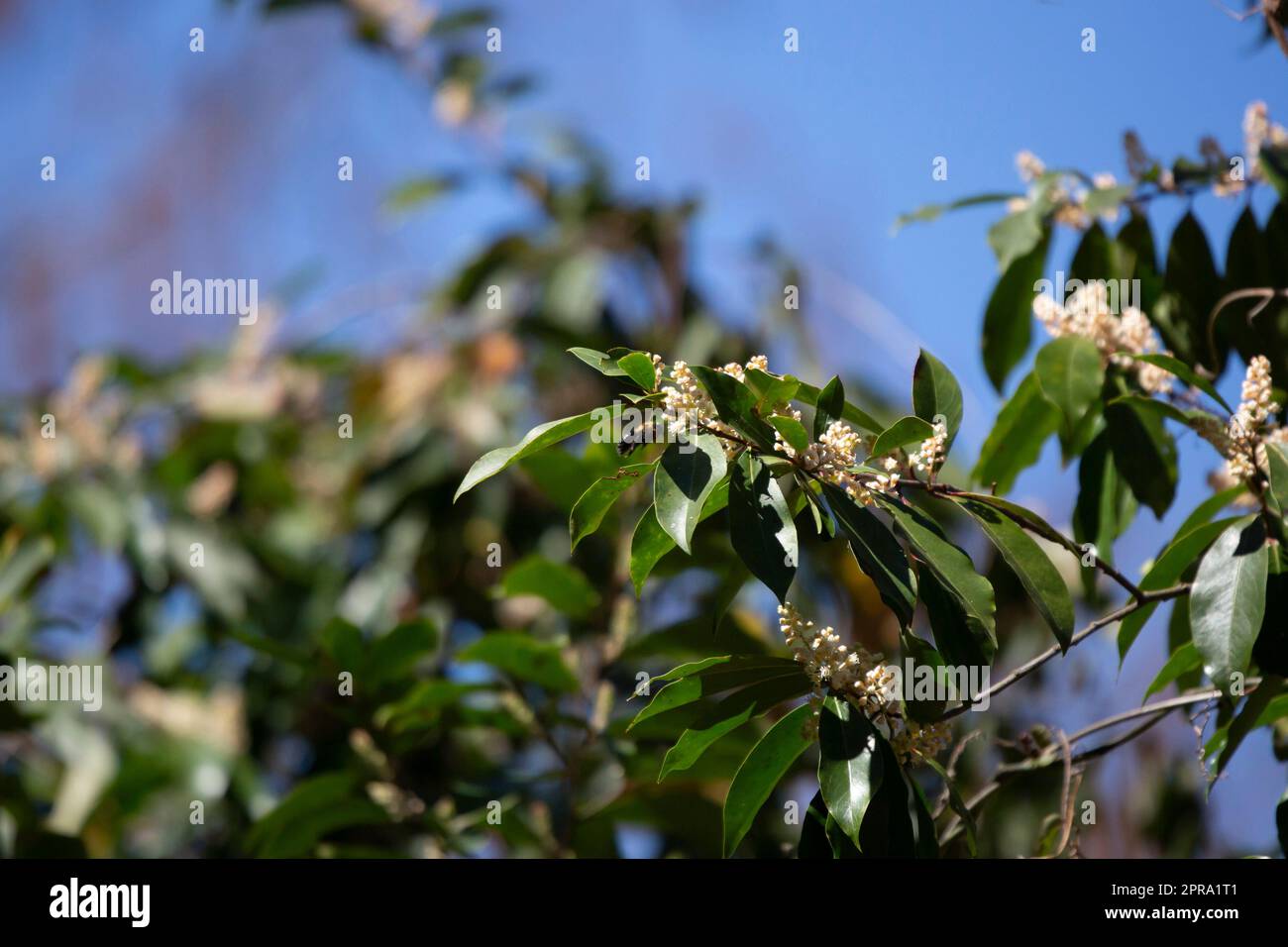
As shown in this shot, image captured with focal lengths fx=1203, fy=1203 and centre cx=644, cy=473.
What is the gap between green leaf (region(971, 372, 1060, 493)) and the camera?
1.11 meters

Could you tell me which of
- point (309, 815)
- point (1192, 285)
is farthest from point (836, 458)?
point (309, 815)

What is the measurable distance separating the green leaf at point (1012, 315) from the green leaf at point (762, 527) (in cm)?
53

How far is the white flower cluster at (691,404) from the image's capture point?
0.77m

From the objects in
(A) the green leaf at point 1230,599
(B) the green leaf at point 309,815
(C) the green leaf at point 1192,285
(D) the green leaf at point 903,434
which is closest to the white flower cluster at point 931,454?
(D) the green leaf at point 903,434

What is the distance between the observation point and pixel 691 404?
775 millimetres

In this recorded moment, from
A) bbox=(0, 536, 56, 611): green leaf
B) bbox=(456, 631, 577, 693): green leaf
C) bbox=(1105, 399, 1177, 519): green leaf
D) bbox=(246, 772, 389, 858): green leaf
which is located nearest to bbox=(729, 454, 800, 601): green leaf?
bbox=(1105, 399, 1177, 519): green leaf

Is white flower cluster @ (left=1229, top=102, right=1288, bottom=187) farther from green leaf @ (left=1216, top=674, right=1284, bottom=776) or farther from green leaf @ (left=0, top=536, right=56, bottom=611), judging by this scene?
green leaf @ (left=0, top=536, right=56, bottom=611)

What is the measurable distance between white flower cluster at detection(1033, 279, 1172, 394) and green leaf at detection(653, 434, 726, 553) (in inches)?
17.7

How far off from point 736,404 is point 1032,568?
25cm

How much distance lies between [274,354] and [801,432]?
1992 millimetres

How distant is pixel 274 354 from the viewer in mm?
2549

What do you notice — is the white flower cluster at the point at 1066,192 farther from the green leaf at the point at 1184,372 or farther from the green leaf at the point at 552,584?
the green leaf at the point at 552,584
